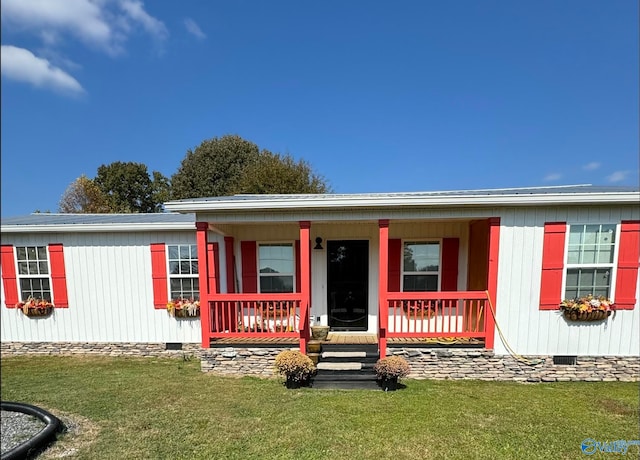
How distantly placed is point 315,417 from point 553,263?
4140 mm

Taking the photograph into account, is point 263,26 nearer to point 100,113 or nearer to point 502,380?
point 100,113

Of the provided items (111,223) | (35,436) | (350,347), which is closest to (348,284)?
(350,347)

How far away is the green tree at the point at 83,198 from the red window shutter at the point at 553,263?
221 inches

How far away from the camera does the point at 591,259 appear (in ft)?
16.0

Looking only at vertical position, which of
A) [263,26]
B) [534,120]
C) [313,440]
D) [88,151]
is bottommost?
[313,440]

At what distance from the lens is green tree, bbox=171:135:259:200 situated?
5.98m

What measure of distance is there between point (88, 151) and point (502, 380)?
5786 millimetres

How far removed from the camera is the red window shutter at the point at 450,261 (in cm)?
614

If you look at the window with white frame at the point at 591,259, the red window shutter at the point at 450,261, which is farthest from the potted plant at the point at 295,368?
the window with white frame at the point at 591,259

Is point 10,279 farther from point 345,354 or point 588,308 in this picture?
point 588,308

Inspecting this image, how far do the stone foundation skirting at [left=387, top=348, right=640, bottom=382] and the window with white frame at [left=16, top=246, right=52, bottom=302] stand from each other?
6445 millimetres

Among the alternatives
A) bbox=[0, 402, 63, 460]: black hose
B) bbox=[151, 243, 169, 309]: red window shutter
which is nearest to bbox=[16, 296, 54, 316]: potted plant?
bbox=[151, 243, 169, 309]: red window shutter

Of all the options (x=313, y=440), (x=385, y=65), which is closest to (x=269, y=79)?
(x=385, y=65)

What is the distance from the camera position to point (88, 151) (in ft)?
5.26
